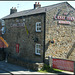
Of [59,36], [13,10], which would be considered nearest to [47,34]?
[59,36]

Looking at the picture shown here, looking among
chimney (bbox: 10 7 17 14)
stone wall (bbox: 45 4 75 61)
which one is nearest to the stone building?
stone wall (bbox: 45 4 75 61)

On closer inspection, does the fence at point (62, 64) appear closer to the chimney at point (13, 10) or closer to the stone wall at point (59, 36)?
the stone wall at point (59, 36)

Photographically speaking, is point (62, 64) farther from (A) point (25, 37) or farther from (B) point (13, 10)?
→ (B) point (13, 10)

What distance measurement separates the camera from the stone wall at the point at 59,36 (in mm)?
19734

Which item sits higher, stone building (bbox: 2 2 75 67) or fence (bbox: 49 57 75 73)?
stone building (bbox: 2 2 75 67)

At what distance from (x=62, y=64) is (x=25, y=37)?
24.9ft

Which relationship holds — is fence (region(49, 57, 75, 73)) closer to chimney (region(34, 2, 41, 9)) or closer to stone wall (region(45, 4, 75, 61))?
stone wall (region(45, 4, 75, 61))

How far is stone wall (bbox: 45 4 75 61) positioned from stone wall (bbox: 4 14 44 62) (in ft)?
3.03

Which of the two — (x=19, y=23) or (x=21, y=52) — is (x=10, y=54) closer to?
(x=21, y=52)

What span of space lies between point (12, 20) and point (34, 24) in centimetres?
549

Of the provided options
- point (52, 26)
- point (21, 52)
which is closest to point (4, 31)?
point (21, 52)

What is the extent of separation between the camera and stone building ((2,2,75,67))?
1967 cm

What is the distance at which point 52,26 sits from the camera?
20.1 metres

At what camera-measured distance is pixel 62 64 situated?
55.7ft
